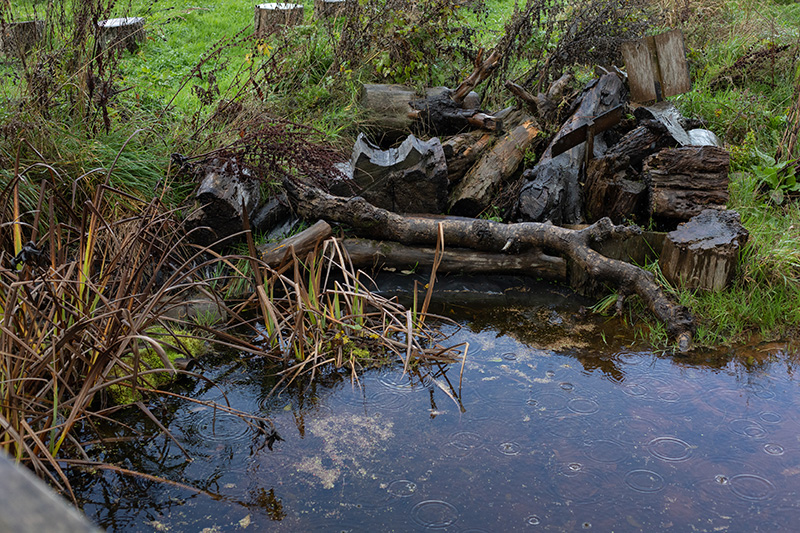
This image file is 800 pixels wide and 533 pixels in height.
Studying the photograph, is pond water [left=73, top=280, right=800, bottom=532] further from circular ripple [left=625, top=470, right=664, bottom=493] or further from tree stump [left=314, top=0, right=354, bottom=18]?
tree stump [left=314, top=0, right=354, bottom=18]

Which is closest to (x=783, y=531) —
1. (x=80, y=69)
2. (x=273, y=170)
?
(x=273, y=170)

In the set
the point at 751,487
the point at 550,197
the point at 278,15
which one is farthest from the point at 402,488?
the point at 278,15

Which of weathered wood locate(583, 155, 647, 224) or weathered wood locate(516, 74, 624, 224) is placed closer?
weathered wood locate(583, 155, 647, 224)

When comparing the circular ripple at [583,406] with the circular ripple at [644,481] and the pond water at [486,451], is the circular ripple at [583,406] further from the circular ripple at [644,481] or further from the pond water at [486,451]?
the circular ripple at [644,481]

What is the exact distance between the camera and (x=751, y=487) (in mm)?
2547

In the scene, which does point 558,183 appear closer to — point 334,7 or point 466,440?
point 466,440

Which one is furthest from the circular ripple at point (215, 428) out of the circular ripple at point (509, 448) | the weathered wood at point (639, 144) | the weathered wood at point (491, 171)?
the weathered wood at point (639, 144)

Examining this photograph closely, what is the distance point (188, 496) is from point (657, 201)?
3.67 metres

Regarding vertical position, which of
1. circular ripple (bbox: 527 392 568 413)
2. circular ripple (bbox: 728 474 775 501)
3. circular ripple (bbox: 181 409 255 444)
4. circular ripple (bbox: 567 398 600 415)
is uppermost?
circular ripple (bbox: 728 474 775 501)

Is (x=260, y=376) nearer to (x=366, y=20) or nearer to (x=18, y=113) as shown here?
(x=18, y=113)

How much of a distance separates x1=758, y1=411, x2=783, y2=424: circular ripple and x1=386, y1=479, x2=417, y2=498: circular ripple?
1.80m

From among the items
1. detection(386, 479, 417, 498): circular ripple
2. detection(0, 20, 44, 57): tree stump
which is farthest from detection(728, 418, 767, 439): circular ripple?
detection(0, 20, 44, 57): tree stump

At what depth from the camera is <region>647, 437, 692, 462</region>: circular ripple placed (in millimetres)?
2711

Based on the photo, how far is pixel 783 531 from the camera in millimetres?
2316
